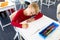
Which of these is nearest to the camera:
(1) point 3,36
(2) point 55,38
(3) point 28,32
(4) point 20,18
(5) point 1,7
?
(2) point 55,38

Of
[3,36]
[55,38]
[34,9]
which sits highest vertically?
[34,9]

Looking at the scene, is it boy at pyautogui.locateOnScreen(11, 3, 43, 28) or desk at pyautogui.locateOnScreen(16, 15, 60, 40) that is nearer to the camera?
desk at pyautogui.locateOnScreen(16, 15, 60, 40)

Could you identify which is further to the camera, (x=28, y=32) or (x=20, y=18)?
(x=20, y=18)

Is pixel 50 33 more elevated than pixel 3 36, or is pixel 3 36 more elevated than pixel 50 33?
pixel 50 33

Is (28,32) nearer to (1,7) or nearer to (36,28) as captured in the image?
(36,28)

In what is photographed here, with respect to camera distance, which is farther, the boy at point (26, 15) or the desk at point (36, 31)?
the boy at point (26, 15)

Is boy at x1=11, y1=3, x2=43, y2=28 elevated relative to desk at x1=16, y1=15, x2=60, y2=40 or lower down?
elevated

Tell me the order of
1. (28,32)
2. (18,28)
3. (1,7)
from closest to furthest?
(28,32), (18,28), (1,7)

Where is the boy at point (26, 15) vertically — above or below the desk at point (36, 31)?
above

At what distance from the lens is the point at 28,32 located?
115 centimetres

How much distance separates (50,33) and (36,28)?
0.62 ft

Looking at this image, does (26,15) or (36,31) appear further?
(26,15)

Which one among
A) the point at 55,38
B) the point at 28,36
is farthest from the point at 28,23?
the point at 55,38

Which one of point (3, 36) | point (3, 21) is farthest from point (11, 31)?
point (3, 21)
